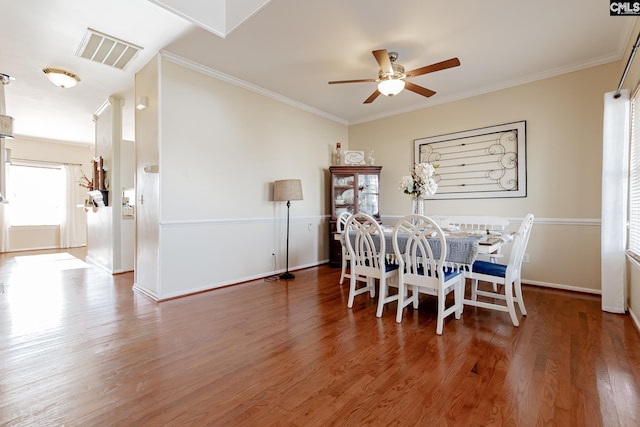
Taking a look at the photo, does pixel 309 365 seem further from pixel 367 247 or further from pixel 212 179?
pixel 212 179

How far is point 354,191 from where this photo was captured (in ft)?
16.5

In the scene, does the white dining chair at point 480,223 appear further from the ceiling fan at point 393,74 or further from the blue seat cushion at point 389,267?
the ceiling fan at point 393,74

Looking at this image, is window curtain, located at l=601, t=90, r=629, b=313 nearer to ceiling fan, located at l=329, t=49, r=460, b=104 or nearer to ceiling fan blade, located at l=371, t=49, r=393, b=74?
ceiling fan, located at l=329, t=49, r=460, b=104

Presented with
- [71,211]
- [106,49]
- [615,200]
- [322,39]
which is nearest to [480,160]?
[615,200]

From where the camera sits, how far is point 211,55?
127 inches

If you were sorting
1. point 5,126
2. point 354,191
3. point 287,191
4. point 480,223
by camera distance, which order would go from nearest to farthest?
point 5,126 < point 480,223 < point 287,191 < point 354,191

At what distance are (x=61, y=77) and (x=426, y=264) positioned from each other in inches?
185

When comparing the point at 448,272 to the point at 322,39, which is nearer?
the point at 448,272

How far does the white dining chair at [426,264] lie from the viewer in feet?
7.71

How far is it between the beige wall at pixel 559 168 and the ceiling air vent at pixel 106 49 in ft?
14.1

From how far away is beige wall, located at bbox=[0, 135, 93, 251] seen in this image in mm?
6645

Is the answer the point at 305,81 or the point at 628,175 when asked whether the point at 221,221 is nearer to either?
the point at 305,81

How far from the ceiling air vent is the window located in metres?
5.74

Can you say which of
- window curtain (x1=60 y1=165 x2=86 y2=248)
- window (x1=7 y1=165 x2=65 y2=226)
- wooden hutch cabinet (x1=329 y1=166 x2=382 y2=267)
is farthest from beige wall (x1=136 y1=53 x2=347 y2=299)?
window (x1=7 y1=165 x2=65 y2=226)
